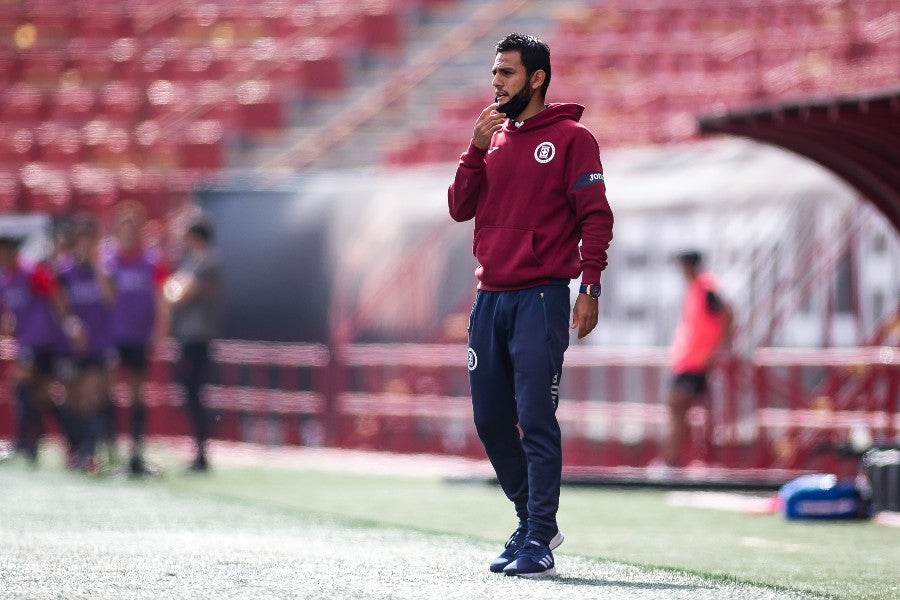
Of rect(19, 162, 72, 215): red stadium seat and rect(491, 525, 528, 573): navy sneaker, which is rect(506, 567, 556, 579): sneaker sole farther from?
rect(19, 162, 72, 215): red stadium seat

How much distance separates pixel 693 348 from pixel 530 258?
23.4 ft

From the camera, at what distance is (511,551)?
6.07 metres

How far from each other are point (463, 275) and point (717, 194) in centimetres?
277

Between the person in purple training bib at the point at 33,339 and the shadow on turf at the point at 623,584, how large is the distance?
9.00m

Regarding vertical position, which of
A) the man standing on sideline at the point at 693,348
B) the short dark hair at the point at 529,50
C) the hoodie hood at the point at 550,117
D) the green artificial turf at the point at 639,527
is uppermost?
the short dark hair at the point at 529,50

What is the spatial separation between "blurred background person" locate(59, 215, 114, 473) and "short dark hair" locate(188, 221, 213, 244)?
793 millimetres

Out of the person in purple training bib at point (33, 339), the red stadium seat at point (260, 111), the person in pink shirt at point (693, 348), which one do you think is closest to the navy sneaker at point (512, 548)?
the person in pink shirt at point (693, 348)

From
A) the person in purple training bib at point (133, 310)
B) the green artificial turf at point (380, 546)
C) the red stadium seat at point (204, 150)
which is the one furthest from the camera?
the red stadium seat at point (204, 150)

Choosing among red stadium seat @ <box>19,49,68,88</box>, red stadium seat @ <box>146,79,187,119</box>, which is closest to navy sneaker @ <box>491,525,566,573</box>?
red stadium seat @ <box>146,79,187,119</box>

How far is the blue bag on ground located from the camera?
9367 mm

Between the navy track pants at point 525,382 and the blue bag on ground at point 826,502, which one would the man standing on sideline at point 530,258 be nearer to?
the navy track pants at point 525,382

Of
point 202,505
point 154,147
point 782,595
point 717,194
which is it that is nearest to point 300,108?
point 154,147

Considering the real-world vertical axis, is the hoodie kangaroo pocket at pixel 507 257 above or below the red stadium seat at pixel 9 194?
below

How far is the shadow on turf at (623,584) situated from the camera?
18.7ft
